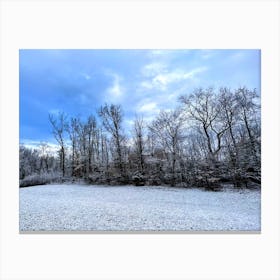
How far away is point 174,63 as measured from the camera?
2.26 meters

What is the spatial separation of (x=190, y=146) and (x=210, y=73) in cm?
141

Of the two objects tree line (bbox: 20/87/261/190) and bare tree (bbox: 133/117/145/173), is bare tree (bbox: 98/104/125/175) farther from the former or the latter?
bare tree (bbox: 133/117/145/173)

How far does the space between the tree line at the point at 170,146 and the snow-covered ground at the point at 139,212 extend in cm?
46

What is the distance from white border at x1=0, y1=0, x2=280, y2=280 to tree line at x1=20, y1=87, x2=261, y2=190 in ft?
0.96

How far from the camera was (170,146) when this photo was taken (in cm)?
323

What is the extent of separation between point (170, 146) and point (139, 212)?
1.54 meters

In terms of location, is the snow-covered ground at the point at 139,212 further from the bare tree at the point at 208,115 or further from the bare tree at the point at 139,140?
the bare tree at the point at 208,115
